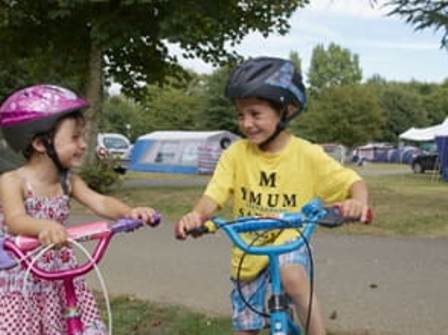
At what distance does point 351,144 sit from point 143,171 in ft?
127

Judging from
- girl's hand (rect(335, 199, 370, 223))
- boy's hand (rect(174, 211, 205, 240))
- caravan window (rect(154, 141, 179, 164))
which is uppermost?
girl's hand (rect(335, 199, 370, 223))

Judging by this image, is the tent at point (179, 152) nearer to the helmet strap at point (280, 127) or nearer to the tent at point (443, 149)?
the tent at point (443, 149)

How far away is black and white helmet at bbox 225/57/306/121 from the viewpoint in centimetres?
332

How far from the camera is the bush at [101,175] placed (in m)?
16.9

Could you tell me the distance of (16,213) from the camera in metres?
3.29

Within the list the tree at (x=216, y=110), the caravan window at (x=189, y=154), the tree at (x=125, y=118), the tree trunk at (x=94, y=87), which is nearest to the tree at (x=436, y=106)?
the tree at (x=125, y=118)

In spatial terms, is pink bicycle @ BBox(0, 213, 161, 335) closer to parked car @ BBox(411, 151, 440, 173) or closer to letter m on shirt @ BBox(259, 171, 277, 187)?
letter m on shirt @ BBox(259, 171, 277, 187)

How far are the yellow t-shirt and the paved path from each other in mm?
2592

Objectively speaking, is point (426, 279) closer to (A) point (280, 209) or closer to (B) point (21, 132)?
(A) point (280, 209)

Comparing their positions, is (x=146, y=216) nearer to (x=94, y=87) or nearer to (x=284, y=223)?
(x=284, y=223)

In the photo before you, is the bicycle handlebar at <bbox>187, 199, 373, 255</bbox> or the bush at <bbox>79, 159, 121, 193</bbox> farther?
the bush at <bbox>79, 159, 121, 193</bbox>

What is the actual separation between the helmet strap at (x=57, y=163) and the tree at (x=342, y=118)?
63.5 m

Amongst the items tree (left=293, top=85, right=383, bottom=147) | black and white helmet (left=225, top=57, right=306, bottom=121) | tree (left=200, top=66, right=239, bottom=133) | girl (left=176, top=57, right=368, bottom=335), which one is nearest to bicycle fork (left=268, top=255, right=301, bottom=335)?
girl (left=176, top=57, right=368, bottom=335)

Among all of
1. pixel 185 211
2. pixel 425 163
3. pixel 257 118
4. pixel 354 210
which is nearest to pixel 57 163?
pixel 257 118
